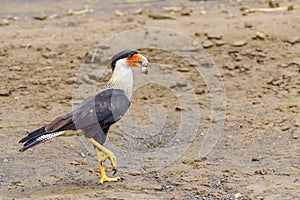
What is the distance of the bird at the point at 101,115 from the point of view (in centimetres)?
637

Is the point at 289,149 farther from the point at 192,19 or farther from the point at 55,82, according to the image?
the point at 192,19

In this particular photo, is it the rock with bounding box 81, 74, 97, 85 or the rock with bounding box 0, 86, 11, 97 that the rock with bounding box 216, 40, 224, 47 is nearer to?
the rock with bounding box 81, 74, 97, 85

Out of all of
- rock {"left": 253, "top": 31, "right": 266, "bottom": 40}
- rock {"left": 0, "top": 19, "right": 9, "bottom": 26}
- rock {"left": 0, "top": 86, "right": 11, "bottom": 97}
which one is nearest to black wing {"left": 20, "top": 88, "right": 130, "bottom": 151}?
rock {"left": 0, "top": 86, "right": 11, "bottom": 97}

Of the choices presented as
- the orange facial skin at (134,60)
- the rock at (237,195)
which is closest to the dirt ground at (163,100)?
the rock at (237,195)

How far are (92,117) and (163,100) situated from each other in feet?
8.40

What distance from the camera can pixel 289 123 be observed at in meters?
8.17

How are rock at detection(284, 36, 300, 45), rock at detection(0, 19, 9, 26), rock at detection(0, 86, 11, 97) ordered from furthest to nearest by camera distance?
rock at detection(0, 19, 9, 26)
rock at detection(284, 36, 300, 45)
rock at detection(0, 86, 11, 97)

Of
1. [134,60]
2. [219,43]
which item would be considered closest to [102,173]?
[134,60]

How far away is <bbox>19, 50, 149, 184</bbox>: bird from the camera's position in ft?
20.9

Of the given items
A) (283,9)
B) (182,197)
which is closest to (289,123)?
(182,197)

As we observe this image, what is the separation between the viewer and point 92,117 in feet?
21.2

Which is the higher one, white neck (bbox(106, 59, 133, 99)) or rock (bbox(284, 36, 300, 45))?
white neck (bbox(106, 59, 133, 99))

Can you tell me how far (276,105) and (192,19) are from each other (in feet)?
9.65

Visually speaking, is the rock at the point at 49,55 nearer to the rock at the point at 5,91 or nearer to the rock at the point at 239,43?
the rock at the point at 5,91
